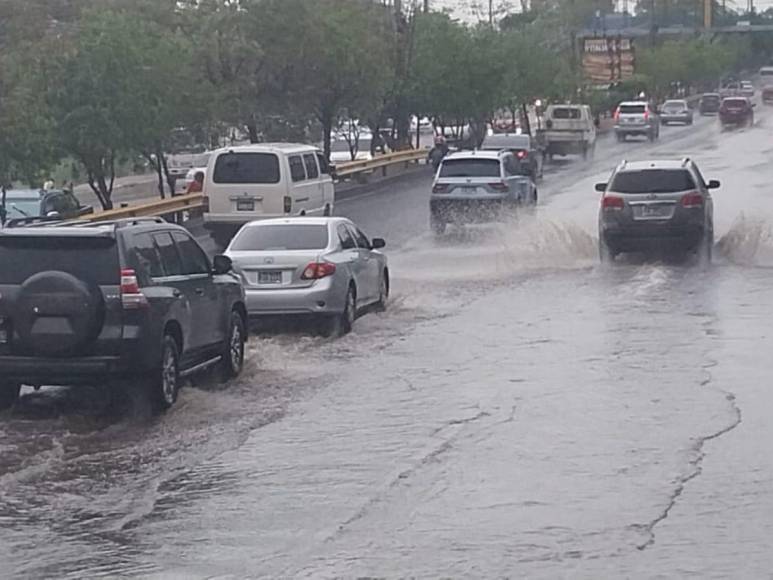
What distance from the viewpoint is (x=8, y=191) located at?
1289 inches

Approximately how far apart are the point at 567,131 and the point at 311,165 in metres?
35.8

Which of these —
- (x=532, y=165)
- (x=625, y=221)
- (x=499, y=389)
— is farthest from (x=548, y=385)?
(x=532, y=165)

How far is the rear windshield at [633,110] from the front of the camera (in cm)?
7944

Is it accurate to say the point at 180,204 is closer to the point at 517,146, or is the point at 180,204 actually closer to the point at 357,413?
the point at 517,146

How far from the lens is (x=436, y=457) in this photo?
39.7 feet

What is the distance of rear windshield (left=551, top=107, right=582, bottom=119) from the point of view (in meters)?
67.3

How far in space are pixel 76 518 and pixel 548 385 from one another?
6.15m

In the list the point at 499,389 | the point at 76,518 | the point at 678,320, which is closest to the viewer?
the point at 76,518

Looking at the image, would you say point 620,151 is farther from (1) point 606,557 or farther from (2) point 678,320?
(1) point 606,557

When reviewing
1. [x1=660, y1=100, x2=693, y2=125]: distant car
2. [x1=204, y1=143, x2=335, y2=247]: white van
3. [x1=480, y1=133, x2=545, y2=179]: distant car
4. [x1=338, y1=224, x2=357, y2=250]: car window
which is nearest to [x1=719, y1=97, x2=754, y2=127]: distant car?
[x1=660, y1=100, x2=693, y2=125]: distant car

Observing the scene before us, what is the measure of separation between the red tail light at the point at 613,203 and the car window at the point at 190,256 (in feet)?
42.7

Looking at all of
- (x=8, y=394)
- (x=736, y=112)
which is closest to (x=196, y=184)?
(x=8, y=394)

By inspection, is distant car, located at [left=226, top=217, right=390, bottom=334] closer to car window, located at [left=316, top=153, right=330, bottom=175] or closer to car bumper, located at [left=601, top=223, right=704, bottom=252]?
car bumper, located at [left=601, top=223, right=704, bottom=252]

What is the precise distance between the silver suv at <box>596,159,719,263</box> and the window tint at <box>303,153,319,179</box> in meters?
6.49
